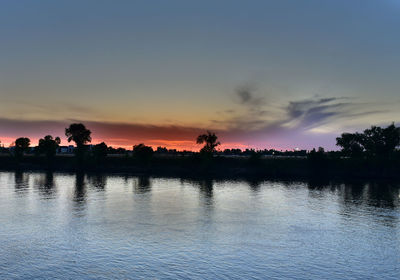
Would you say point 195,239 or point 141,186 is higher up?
point 141,186

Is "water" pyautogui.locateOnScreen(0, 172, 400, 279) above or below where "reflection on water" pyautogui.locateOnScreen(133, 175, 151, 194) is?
below

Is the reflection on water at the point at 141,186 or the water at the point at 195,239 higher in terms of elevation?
the reflection on water at the point at 141,186

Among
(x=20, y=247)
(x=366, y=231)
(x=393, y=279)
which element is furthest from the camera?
(x=366, y=231)

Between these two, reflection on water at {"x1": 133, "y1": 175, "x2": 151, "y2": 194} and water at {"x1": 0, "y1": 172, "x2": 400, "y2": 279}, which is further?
reflection on water at {"x1": 133, "y1": 175, "x2": 151, "y2": 194}

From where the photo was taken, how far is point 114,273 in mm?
38000

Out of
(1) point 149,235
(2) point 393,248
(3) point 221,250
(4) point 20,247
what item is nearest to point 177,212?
(1) point 149,235

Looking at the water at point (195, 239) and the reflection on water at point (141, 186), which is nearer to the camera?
the water at point (195, 239)

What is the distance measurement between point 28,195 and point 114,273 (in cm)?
7428

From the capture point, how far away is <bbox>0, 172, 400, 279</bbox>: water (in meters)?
39.5

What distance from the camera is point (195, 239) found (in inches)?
2076

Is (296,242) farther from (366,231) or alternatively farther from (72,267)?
(72,267)

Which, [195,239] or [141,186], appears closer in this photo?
[195,239]

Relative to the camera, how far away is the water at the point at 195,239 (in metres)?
39.5

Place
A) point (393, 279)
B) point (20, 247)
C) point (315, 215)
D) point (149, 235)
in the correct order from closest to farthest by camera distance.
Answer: point (393, 279) → point (20, 247) → point (149, 235) → point (315, 215)
